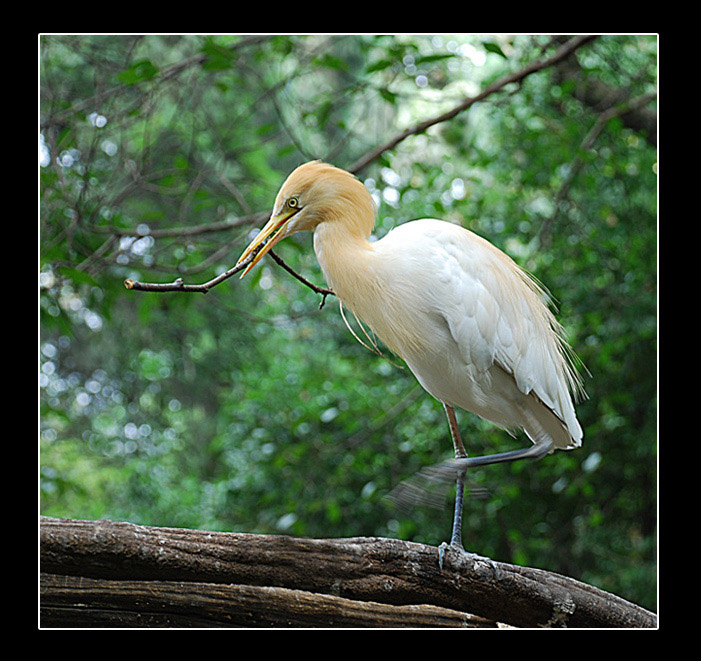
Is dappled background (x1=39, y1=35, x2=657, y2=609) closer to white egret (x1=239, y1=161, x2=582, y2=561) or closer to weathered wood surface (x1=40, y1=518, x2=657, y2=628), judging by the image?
white egret (x1=239, y1=161, x2=582, y2=561)

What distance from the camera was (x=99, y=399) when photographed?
2801mm

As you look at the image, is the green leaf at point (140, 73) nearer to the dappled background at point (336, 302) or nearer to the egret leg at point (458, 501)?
the dappled background at point (336, 302)

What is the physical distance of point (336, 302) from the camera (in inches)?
87.7

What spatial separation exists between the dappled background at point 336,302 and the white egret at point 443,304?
60 centimetres

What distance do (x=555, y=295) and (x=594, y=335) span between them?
0.17 meters

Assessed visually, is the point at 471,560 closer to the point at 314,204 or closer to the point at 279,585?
the point at 279,585

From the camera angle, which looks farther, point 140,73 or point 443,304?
point 140,73

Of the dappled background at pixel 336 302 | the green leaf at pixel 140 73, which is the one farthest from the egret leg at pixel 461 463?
the green leaf at pixel 140 73

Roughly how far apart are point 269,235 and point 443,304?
292mm

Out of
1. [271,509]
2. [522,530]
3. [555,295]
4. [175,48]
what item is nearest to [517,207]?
[555,295]

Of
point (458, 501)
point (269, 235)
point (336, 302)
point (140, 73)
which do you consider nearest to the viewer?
point (269, 235)

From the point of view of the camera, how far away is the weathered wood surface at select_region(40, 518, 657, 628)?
3.07 feet

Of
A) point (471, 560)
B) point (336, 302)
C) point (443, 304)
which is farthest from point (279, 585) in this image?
point (336, 302)

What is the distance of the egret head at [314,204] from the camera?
38.8 inches
